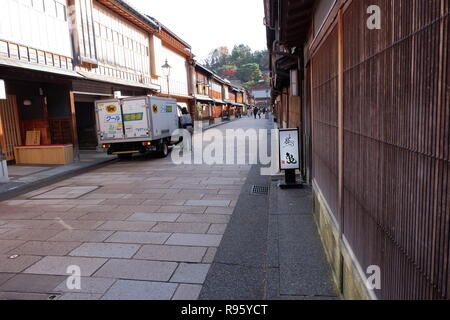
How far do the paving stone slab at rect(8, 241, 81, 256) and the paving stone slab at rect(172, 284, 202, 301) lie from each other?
2.15 m

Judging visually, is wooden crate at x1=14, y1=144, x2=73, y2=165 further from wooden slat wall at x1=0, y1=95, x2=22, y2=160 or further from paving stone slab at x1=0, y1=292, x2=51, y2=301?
paving stone slab at x1=0, y1=292, x2=51, y2=301

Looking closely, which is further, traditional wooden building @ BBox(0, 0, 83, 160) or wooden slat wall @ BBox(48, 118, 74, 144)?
wooden slat wall @ BBox(48, 118, 74, 144)

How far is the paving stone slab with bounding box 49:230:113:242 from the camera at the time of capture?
5492 millimetres

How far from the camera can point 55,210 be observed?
7391 mm

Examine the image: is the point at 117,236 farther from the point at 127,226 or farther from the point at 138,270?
the point at 138,270

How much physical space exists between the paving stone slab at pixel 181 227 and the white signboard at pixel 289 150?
9.24ft

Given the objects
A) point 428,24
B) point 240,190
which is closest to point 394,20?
point 428,24

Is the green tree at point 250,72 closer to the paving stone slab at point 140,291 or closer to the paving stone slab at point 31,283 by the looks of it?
the paving stone slab at point 31,283

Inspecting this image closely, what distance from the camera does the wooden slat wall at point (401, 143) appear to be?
1.50 meters

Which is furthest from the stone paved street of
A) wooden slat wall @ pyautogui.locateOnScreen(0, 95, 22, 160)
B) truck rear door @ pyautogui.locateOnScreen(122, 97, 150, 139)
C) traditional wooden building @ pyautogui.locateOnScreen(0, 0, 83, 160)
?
wooden slat wall @ pyautogui.locateOnScreen(0, 95, 22, 160)

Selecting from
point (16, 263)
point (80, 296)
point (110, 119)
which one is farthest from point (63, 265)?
point (110, 119)

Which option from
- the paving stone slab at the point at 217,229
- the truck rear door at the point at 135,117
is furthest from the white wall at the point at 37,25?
the paving stone slab at the point at 217,229

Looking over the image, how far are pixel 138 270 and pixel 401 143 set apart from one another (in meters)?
3.52

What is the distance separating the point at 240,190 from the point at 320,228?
3804 mm
